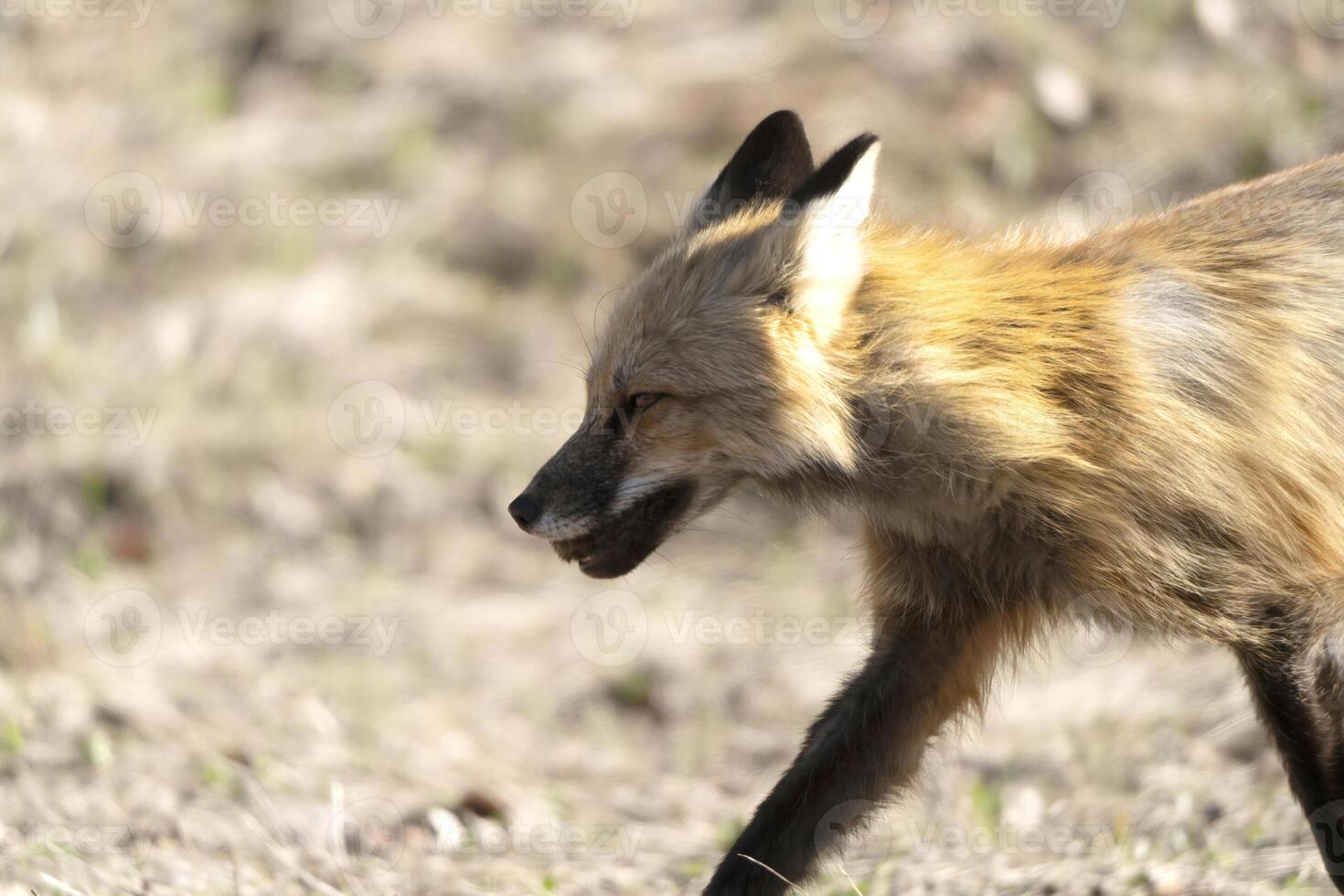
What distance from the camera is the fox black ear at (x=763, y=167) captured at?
518cm

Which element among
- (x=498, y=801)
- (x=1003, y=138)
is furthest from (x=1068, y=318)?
(x=1003, y=138)

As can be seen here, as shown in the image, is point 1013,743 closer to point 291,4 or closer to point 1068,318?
point 1068,318

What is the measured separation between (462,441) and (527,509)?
201 inches

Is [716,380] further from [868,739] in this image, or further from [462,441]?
[462,441]

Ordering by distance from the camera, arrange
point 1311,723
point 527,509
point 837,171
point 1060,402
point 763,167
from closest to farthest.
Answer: point 1311,723
point 837,171
point 1060,402
point 527,509
point 763,167

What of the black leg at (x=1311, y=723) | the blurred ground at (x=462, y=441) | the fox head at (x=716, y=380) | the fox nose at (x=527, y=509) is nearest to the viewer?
the black leg at (x=1311, y=723)

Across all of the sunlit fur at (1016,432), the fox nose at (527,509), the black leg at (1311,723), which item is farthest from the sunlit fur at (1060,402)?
the fox nose at (527,509)

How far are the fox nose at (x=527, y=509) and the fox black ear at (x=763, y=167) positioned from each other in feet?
4.39

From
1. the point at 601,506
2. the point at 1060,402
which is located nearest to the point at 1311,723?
the point at 1060,402

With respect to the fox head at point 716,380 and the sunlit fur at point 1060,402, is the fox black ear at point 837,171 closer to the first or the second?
the fox head at point 716,380

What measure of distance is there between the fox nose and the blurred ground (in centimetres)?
174

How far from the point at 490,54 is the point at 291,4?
1808 mm

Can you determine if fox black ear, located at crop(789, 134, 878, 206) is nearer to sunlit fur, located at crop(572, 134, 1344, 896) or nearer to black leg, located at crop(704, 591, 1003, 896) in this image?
sunlit fur, located at crop(572, 134, 1344, 896)

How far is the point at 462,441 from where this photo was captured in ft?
31.3
